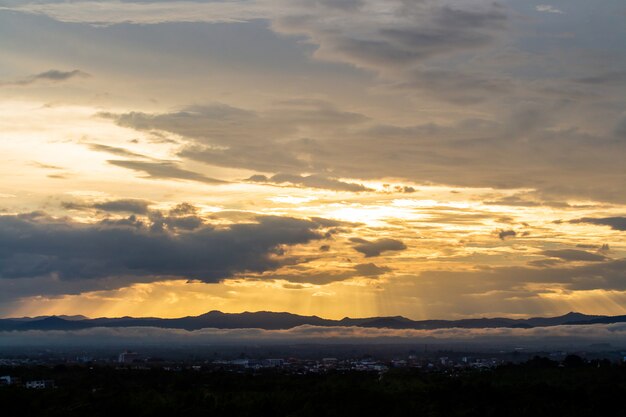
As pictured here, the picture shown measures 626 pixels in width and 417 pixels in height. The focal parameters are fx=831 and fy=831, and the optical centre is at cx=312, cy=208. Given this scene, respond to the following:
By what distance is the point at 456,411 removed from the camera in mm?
52156

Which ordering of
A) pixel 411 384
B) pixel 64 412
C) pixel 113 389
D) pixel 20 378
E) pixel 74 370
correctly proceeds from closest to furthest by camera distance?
Answer: pixel 64 412 → pixel 113 389 → pixel 411 384 → pixel 20 378 → pixel 74 370

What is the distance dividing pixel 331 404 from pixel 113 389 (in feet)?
49.9

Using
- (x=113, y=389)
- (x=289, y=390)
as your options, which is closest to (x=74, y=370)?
(x=113, y=389)

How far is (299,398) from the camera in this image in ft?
172

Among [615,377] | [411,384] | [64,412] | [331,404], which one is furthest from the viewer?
[615,377]

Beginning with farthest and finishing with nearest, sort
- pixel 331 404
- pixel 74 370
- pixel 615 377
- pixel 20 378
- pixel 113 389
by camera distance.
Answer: pixel 74 370, pixel 615 377, pixel 20 378, pixel 113 389, pixel 331 404

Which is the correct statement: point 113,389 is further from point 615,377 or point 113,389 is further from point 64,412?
point 615,377

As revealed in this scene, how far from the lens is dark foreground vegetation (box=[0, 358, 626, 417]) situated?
4762 centimetres

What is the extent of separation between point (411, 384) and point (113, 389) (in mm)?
21969

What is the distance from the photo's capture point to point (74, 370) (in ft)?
272

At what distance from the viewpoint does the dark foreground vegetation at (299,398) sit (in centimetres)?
4762

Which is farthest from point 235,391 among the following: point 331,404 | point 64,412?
point 64,412

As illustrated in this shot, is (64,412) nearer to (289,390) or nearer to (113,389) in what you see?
(113,389)

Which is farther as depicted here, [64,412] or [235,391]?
[235,391]
